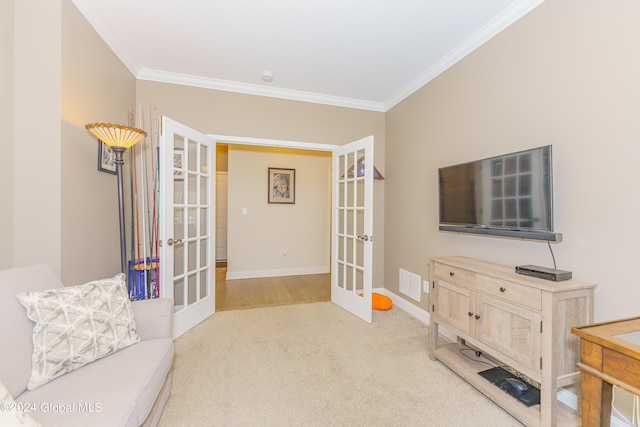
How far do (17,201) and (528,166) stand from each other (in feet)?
10.6

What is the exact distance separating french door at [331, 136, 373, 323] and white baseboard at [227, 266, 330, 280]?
1594 mm

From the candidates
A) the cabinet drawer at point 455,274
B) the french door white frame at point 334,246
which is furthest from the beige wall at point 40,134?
the cabinet drawer at point 455,274

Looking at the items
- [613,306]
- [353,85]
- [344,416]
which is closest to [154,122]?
[353,85]

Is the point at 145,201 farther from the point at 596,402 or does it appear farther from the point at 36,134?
the point at 596,402

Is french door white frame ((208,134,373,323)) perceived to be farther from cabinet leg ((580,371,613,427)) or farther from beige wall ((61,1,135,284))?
cabinet leg ((580,371,613,427))

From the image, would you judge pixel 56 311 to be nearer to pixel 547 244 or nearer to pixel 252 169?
pixel 547 244

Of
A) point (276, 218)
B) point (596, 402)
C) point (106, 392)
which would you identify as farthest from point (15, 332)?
point (276, 218)

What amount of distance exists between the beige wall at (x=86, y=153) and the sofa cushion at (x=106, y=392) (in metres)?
0.95

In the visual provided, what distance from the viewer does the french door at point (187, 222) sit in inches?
95.4

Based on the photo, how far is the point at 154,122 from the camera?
116 inches

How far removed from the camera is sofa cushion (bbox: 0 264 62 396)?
1078 millimetres

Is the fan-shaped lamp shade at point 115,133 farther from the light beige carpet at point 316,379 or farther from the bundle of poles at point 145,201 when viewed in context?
the light beige carpet at point 316,379

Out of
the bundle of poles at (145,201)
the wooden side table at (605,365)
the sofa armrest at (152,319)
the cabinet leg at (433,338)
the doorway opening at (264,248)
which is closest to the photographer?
the wooden side table at (605,365)

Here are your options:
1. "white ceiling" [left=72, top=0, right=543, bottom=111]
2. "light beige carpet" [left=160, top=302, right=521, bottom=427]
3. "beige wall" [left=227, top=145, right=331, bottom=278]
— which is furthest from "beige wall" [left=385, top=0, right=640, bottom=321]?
"beige wall" [left=227, top=145, right=331, bottom=278]
